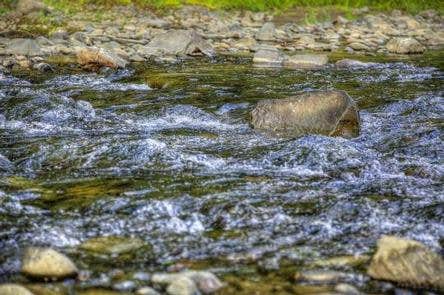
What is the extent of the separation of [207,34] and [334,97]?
834 centimetres

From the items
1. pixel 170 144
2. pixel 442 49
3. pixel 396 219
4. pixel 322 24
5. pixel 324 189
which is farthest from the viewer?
pixel 322 24

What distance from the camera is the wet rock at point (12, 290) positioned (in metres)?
2.54

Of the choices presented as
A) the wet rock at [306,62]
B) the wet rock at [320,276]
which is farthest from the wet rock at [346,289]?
the wet rock at [306,62]

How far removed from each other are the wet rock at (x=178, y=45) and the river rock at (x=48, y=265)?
8840 mm

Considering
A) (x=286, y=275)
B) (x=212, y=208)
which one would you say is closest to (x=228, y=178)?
(x=212, y=208)

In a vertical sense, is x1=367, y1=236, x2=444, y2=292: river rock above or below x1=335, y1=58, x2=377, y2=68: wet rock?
above

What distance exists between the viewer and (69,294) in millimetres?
2668

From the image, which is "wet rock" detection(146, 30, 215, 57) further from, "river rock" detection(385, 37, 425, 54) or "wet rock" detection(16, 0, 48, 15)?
"wet rock" detection(16, 0, 48, 15)

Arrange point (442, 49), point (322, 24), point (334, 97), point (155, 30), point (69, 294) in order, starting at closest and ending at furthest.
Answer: point (69, 294), point (334, 97), point (442, 49), point (155, 30), point (322, 24)

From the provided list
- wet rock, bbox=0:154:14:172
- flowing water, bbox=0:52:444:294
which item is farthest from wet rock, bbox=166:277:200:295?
wet rock, bbox=0:154:14:172

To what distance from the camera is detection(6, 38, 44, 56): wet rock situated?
418 inches

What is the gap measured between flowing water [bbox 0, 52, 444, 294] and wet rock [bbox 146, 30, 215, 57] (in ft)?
13.2

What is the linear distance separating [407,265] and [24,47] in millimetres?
9400

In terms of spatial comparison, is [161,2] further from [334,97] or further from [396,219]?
[396,219]
